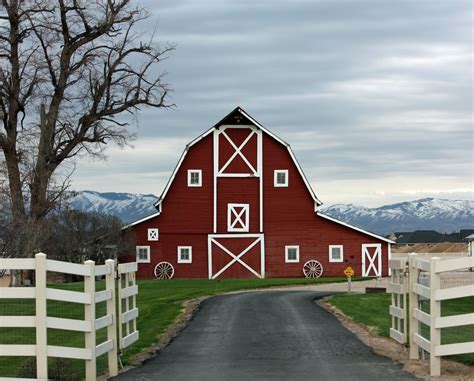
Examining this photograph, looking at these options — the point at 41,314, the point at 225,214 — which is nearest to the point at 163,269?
the point at 225,214

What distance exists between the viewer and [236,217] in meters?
57.4

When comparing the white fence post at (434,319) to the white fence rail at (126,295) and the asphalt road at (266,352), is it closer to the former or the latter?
the asphalt road at (266,352)

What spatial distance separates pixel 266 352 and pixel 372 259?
42410 millimetres

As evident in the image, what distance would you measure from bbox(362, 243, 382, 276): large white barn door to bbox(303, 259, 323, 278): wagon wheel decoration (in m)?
2.84

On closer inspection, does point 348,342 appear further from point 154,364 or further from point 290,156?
point 290,156

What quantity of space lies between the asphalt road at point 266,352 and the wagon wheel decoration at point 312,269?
104 ft

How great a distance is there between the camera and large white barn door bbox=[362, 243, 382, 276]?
58.5m

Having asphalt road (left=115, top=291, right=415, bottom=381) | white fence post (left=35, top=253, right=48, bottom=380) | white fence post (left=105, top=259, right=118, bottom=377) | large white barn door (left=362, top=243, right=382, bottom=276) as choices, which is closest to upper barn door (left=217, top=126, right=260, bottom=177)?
large white barn door (left=362, top=243, right=382, bottom=276)

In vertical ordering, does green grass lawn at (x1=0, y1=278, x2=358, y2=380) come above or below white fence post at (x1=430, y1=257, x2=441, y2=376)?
below

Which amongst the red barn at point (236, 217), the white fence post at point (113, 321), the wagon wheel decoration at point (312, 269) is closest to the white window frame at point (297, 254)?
the red barn at point (236, 217)

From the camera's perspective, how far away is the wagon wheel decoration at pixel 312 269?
57969mm

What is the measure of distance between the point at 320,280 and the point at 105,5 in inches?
773

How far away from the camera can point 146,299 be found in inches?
1439

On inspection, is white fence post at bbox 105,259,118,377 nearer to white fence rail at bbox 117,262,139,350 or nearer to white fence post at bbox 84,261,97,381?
white fence rail at bbox 117,262,139,350
